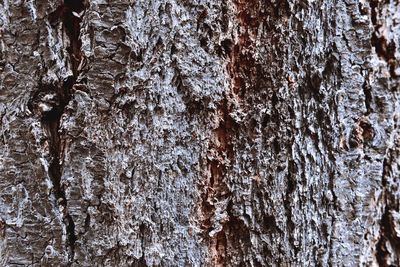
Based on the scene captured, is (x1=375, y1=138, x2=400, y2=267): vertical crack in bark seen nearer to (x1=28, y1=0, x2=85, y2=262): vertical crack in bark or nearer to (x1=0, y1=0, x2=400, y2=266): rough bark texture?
(x1=0, y1=0, x2=400, y2=266): rough bark texture

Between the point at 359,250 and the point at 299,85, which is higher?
the point at 299,85

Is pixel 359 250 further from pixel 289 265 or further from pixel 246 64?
pixel 246 64

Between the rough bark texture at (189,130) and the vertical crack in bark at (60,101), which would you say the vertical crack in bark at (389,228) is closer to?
the rough bark texture at (189,130)

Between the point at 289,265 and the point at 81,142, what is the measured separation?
0.39m

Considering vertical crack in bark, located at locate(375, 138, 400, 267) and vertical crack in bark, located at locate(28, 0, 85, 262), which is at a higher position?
vertical crack in bark, located at locate(28, 0, 85, 262)

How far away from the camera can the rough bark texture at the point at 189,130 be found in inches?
26.1

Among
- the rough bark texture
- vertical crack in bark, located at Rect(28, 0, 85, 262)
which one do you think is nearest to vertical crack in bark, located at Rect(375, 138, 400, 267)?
the rough bark texture

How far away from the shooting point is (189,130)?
684 millimetres

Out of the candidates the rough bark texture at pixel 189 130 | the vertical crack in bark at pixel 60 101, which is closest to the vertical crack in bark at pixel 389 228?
the rough bark texture at pixel 189 130

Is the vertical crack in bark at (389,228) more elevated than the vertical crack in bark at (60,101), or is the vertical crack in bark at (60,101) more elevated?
the vertical crack in bark at (60,101)

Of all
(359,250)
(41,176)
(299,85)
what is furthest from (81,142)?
(359,250)

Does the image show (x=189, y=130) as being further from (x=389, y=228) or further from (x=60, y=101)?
(x=389, y=228)

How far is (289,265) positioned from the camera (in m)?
0.71

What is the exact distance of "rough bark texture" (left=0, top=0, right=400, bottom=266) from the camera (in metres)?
0.66
